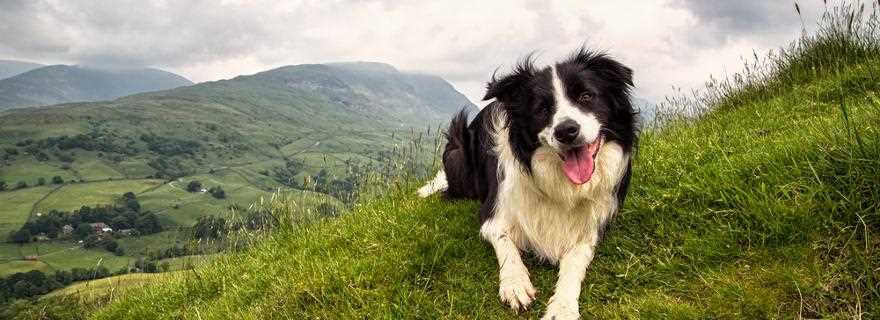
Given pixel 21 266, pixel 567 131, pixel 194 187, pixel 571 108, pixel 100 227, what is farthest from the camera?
pixel 194 187

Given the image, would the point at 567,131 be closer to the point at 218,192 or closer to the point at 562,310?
the point at 562,310

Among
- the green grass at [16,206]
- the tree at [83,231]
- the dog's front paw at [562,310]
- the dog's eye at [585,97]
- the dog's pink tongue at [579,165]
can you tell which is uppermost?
the dog's eye at [585,97]

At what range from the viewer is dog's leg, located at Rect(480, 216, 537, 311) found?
4.61 meters

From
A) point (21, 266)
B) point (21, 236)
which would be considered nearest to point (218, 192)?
point (21, 236)

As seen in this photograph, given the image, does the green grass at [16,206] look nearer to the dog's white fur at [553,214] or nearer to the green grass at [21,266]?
the green grass at [21,266]

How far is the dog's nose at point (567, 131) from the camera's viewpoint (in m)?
4.26

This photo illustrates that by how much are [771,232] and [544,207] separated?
1.71 meters

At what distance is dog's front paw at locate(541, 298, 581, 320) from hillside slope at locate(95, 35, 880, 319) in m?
0.14

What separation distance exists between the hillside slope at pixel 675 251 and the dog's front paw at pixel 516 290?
0.09m

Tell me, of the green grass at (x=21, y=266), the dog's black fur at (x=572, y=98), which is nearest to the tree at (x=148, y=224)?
the green grass at (x=21, y=266)

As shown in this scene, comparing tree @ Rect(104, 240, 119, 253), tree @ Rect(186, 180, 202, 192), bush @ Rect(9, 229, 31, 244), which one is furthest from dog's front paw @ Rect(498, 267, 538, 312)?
tree @ Rect(186, 180, 202, 192)

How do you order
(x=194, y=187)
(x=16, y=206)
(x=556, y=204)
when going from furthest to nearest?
(x=194, y=187)
(x=16, y=206)
(x=556, y=204)

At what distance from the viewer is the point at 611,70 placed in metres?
4.96

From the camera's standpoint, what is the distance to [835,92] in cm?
780
